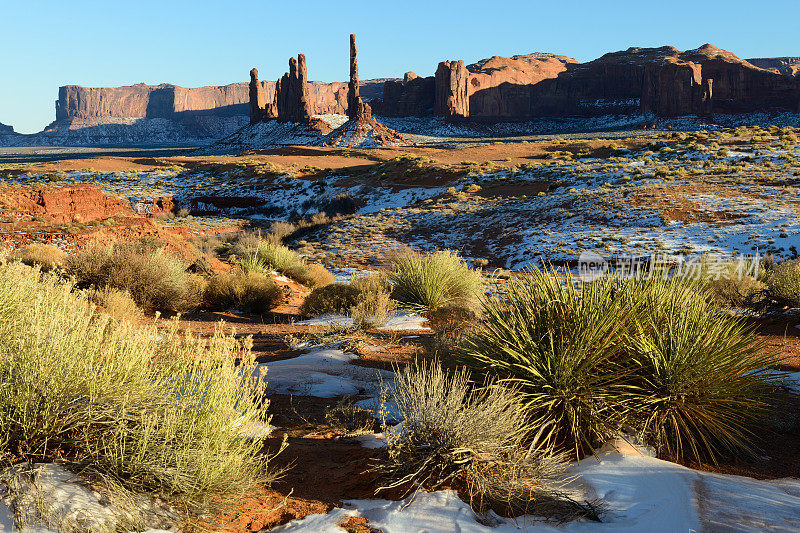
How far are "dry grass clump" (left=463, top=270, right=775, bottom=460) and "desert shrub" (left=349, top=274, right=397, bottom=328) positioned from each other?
4469mm

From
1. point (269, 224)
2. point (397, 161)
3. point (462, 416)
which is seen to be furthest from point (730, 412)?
point (397, 161)

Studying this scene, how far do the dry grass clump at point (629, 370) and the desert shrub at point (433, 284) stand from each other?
5128mm

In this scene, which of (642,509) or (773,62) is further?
(773,62)

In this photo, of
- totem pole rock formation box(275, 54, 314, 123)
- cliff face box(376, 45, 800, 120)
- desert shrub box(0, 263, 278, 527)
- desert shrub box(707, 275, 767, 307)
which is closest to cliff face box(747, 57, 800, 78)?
cliff face box(376, 45, 800, 120)

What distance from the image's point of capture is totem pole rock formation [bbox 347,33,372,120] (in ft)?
281

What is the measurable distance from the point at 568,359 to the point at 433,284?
5.89m

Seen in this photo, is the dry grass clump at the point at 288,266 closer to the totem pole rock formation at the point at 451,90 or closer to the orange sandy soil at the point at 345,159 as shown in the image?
the orange sandy soil at the point at 345,159

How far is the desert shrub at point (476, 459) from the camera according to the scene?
10.6ft

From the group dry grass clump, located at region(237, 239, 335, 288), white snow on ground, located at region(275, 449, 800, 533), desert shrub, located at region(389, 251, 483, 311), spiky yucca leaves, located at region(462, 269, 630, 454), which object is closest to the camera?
white snow on ground, located at region(275, 449, 800, 533)

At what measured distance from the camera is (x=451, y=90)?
114m

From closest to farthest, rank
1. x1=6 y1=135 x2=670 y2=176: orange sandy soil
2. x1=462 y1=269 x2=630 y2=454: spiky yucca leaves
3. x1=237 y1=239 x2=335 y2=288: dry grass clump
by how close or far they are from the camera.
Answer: x1=462 y1=269 x2=630 y2=454: spiky yucca leaves
x1=237 y1=239 x2=335 y2=288: dry grass clump
x1=6 y1=135 x2=670 y2=176: orange sandy soil

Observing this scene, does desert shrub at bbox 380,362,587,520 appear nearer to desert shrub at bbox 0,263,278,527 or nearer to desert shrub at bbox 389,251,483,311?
desert shrub at bbox 0,263,278,527

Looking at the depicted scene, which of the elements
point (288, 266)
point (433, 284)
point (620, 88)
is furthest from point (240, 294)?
point (620, 88)

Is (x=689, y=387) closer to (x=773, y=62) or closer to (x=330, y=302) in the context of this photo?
(x=330, y=302)
